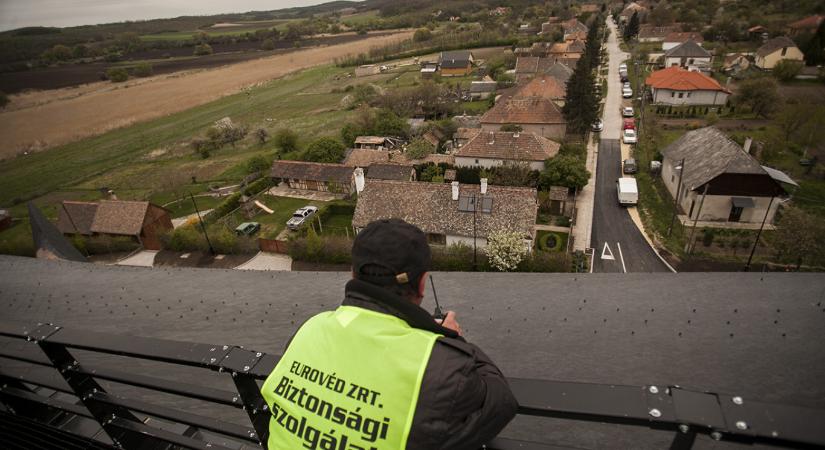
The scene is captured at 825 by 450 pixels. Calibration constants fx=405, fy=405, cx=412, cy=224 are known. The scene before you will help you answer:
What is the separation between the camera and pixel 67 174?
1667 inches

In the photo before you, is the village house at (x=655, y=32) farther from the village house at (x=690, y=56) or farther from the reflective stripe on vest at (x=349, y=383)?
the reflective stripe on vest at (x=349, y=383)

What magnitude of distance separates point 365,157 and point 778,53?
51827 millimetres

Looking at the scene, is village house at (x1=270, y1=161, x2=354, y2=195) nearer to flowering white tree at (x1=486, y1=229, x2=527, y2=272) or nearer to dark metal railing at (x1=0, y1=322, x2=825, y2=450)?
flowering white tree at (x1=486, y1=229, x2=527, y2=272)

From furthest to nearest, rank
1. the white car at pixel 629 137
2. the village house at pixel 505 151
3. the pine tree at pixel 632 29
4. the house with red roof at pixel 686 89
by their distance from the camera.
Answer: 1. the pine tree at pixel 632 29
2. the house with red roof at pixel 686 89
3. the white car at pixel 629 137
4. the village house at pixel 505 151

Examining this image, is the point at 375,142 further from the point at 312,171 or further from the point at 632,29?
the point at 632,29

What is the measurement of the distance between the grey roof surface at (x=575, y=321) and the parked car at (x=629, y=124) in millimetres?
35647

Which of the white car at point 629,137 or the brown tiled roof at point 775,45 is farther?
the brown tiled roof at point 775,45

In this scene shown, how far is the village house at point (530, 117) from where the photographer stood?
36.5 metres

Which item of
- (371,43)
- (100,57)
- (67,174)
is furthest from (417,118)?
(100,57)

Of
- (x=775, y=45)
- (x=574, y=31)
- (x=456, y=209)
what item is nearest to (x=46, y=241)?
(x=456, y=209)

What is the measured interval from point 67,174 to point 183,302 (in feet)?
164

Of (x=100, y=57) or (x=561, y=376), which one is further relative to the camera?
(x=100, y=57)

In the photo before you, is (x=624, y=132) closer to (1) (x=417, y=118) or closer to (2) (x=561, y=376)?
(1) (x=417, y=118)

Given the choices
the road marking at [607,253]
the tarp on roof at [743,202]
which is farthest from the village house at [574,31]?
the road marking at [607,253]
